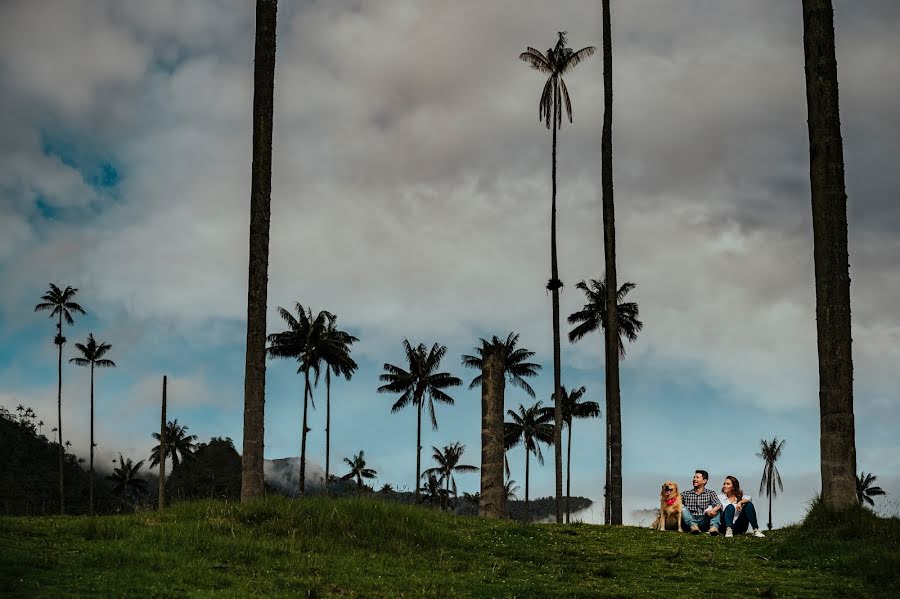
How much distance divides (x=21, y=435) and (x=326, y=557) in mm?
107918

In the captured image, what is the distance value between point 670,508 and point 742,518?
133 centimetres

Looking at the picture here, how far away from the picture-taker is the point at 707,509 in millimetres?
17656

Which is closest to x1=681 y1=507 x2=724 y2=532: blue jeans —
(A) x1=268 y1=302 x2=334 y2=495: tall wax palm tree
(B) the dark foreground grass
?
(B) the dark foreground grass

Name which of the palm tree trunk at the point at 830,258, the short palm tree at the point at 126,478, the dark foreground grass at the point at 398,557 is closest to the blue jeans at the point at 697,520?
the dark foreground grass at the point at 398,557

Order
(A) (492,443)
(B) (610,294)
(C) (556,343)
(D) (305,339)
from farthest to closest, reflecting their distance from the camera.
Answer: (D) (305,339) < (C) (556,343) < (B) (610,294) < (A) (492,443)

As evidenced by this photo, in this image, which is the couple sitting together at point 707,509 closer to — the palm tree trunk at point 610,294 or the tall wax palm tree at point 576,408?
the palm tree trunk at point 610,294

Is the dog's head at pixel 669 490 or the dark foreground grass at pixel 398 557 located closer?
the dark foreground grass at pixel 398 557

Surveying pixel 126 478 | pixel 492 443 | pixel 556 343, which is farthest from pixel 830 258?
pixel 126 478

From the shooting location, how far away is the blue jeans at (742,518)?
56.5 ft

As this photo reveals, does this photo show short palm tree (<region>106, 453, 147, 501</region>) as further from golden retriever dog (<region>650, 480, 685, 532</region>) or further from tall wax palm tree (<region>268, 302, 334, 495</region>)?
golden retriever dog (<region>650, 480, 685, 532</region>)

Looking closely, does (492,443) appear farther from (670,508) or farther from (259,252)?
(259,252)

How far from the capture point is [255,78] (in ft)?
70.0

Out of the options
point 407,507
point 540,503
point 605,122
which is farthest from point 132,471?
point 407,507

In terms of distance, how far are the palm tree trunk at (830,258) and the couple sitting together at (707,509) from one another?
150 cm
